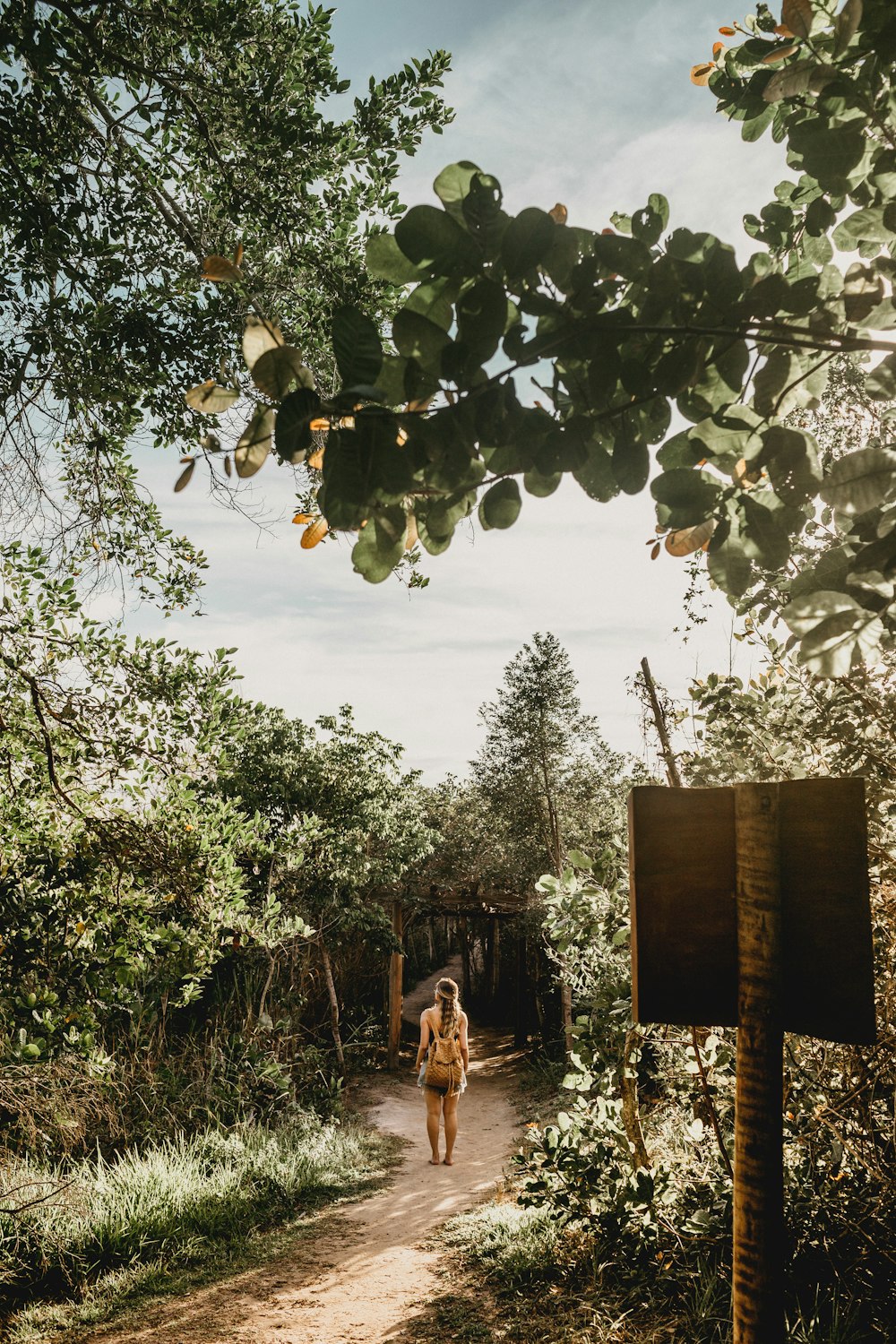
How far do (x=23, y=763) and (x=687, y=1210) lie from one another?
4.38 m

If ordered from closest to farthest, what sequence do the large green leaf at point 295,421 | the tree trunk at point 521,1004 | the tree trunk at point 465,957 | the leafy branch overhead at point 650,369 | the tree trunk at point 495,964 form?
the large green leaf at point 295,421
the leafy branch overhead at point 650,369
the tree trunk at point 521,1004
the tree trunk at point 495,964
the tree trunk at point 465,957

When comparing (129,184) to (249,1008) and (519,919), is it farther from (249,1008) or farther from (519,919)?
(519,919)

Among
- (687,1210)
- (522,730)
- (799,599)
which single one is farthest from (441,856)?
(799,599)

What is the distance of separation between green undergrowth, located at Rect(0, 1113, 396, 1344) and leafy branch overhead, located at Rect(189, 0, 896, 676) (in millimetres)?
5148

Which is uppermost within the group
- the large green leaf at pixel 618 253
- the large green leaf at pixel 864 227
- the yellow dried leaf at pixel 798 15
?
the yellow dried leaf at pixel 798 15

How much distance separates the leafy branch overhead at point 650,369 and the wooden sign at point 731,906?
1.03 ft

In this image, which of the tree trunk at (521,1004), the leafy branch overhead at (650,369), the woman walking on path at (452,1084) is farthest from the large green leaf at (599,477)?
the tree trunk at (521,1004)

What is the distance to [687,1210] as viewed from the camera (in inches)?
154

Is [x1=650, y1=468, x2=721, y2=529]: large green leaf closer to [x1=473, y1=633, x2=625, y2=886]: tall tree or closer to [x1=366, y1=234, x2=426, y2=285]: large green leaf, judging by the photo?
[x1=366, y1=234, x2=426, y2=285]: large green leaf

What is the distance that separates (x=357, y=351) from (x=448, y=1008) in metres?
7.74

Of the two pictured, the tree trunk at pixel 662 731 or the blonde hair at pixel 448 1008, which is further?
the blonde hair at pixel 448 1008

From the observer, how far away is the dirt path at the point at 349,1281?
4.05 m

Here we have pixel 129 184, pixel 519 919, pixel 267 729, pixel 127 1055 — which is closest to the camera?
pixel 129 184

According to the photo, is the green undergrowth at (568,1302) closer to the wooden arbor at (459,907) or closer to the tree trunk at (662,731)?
the tree trunk at (662,731)
